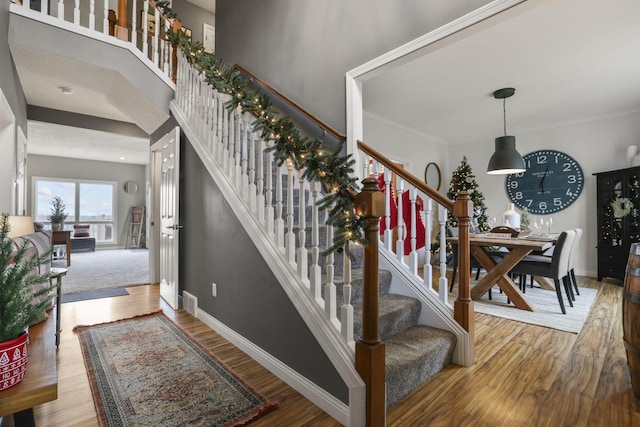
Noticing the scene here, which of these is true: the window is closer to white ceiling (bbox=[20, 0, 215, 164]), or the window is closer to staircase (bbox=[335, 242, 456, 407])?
white ceiling (bbox=[20, 0, 215, 164])

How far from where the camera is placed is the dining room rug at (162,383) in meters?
1.57

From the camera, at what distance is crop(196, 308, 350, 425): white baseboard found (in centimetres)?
156

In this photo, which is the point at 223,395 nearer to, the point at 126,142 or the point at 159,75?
the point at 159,75

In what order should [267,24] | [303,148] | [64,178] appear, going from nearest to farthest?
[303,148]
[267,24]
[64,178]

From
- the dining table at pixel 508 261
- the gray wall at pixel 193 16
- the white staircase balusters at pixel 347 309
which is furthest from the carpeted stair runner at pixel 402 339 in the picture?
the gray wall at pixel 193 16

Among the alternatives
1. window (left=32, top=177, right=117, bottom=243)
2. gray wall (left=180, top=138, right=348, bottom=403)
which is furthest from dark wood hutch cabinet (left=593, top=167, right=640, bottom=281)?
window (left=32, top=177, right=117, bottom=243)

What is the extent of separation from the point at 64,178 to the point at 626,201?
494 inches

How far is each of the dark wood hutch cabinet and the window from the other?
1192 cm

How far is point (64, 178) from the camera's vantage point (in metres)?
8.66

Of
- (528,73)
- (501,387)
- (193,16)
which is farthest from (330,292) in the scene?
(193,16)

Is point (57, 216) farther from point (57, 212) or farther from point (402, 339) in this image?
point (402, 339)

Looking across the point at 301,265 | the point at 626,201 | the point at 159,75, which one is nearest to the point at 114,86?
the point at 159,75

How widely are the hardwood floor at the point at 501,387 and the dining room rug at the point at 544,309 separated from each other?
0.50ft

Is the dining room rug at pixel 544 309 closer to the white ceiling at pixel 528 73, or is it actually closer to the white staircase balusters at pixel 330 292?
the white staircase balusters at pixel 330 292
